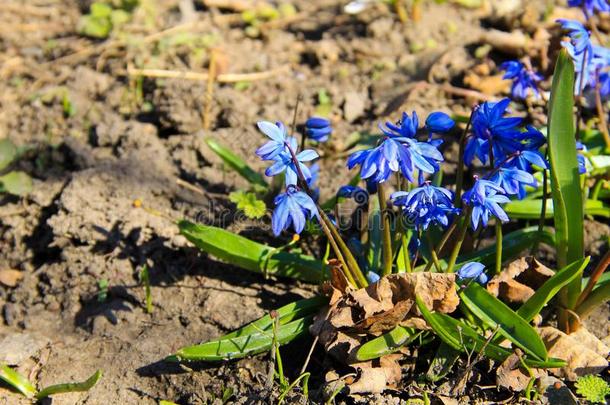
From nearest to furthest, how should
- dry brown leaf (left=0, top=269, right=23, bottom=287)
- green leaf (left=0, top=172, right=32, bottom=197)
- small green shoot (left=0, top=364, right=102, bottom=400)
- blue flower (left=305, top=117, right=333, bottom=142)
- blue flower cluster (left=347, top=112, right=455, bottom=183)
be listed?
blue flower cluster (left=347, top=112, right=455, bottom=183), small green shoot (left=0, top=364, right=102, bottom=400), blue flower (left=305, top=117, right=333, bottom=142), dry brown leaf (left=0, top=269, right=23, bottom=287), green leaf (left=0, top=172, right=32, bottom=197)

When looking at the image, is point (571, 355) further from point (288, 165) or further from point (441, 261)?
point (288, 165)

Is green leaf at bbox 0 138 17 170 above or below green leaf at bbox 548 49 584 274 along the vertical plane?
below

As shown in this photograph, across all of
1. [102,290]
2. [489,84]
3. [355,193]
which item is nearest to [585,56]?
[489,84]

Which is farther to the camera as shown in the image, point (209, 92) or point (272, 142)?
point (209, 92)

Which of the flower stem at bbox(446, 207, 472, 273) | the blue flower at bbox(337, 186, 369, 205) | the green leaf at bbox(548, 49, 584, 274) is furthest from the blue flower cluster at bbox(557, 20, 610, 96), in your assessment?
the blue flower at bbox(337, 186, 369, 205)

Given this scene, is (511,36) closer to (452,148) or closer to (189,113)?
(452,148)

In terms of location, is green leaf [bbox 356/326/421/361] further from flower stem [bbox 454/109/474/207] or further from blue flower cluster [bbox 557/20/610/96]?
blue flower cluster [bbox 557/20/610/96]

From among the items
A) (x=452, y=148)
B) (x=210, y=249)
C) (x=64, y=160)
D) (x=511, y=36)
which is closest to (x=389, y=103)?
(x=452, y=148)
